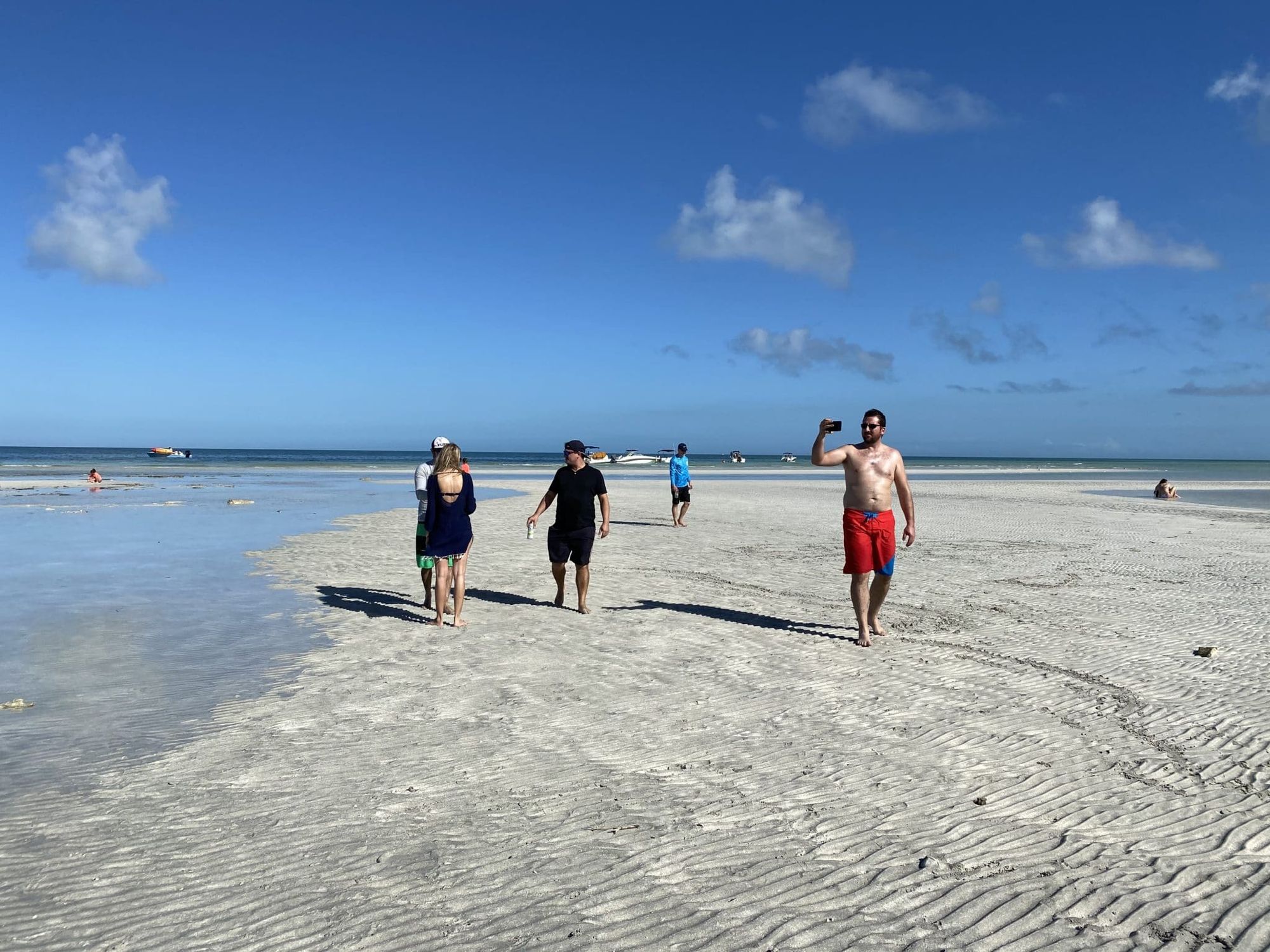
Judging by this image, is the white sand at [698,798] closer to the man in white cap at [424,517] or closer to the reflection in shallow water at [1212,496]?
the man in white cap at [424,517]

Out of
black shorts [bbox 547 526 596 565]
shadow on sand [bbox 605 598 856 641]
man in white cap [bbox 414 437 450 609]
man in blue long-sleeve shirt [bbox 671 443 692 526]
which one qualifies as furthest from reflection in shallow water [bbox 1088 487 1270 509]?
man in white cap [bbox 414 437 450 609]

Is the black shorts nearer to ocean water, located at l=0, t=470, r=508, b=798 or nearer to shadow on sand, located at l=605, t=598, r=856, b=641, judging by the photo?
shadow on sand, located at l=605, t=598, r=856, b=641

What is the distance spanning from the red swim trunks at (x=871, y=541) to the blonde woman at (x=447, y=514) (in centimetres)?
376

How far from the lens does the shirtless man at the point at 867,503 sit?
823cm

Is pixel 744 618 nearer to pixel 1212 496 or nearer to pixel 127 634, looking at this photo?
pixel 127 634

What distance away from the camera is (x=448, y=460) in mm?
9102

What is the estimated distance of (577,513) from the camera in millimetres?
9859

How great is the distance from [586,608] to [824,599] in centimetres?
302

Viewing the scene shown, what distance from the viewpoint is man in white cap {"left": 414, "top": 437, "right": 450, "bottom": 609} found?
31.0ft

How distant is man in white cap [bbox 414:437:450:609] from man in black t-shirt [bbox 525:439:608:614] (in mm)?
1168

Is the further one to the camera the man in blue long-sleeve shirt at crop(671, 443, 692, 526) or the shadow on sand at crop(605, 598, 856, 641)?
the man in blue long-sleeve shirt at crop(671, 443, 692, 526)

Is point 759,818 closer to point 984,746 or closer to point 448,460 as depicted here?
point 984,746

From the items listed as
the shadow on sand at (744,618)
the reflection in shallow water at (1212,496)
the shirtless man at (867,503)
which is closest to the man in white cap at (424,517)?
the shadow on sand at (744,618)

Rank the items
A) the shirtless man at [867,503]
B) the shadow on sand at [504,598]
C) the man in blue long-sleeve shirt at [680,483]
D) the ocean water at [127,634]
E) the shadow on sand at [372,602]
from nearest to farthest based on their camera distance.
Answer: the ocean water at [127,634] < the shirtless man at [867,503] < the shadow on sand at [372,602] < the shadow on sand at [504,598] < the man in blue long-sleeve shirt at [680,483]
